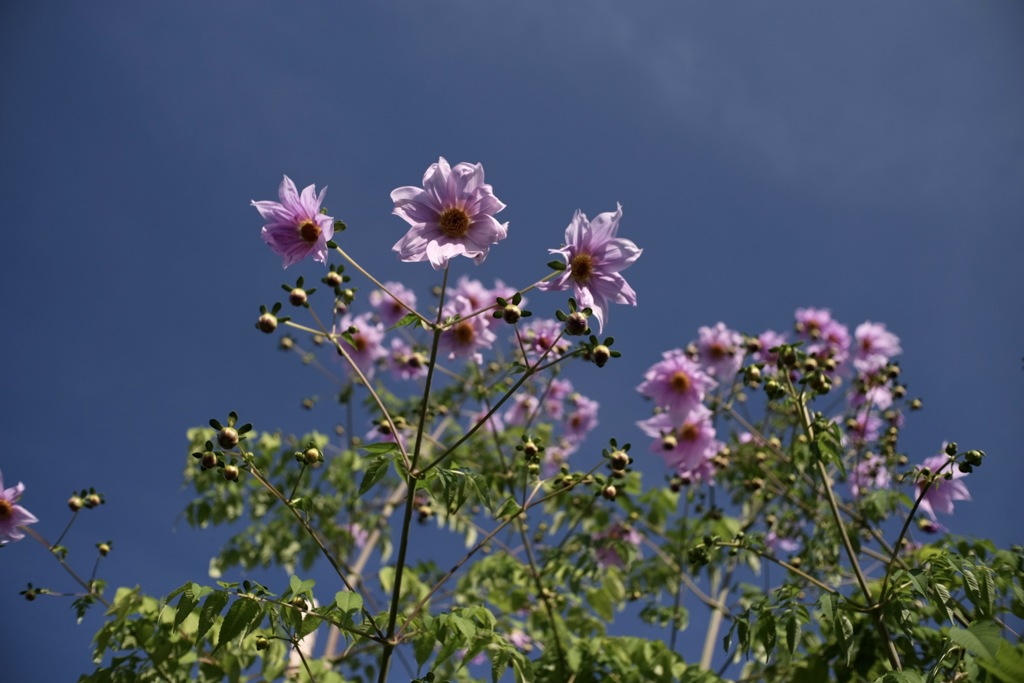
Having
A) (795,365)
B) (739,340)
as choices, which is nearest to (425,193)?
(795,365)

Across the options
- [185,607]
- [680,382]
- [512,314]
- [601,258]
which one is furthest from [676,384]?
[185,607]

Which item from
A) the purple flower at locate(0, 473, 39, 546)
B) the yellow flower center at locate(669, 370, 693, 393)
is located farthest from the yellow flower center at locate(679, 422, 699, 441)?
the purple flower at locate(0, 473, 39, 546)

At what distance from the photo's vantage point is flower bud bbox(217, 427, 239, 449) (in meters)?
1.97

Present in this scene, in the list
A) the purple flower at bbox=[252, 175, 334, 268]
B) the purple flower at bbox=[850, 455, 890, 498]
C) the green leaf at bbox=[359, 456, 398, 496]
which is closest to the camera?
the green leaf at bbox=[359, 456, 398, 496]

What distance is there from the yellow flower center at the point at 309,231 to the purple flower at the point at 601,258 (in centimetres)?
88

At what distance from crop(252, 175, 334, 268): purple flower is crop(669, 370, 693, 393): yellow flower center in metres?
2.58

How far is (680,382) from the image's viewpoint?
4016mm

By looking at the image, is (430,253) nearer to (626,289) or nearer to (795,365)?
(626,289)

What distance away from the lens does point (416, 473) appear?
6.27 feet

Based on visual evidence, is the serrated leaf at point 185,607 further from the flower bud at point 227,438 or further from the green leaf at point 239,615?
the flower bud at point 227,438

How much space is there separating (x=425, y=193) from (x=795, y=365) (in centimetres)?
174

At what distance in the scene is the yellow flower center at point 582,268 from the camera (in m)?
2.22

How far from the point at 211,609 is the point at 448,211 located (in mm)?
1504

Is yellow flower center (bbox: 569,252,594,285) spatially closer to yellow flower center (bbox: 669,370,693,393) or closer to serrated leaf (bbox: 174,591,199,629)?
serrated leaf (bbox: 174,591,199,629)
